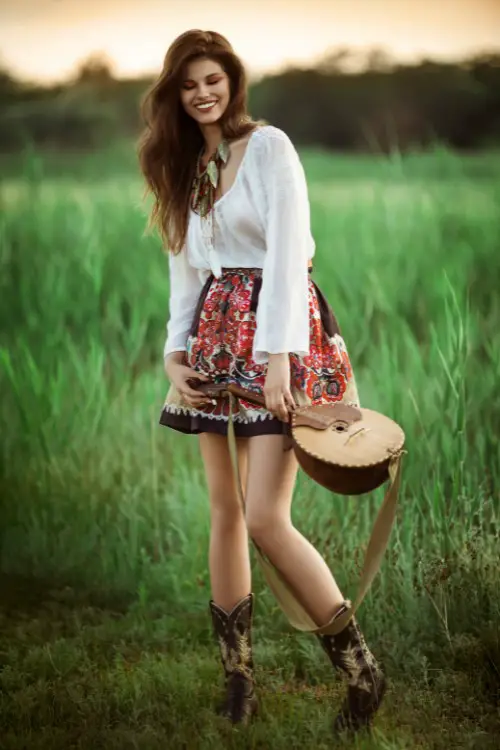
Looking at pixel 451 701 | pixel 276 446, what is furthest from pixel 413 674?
pixel 276 446

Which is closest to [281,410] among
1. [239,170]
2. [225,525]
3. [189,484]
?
[225,525]

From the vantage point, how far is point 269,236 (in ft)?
6.22

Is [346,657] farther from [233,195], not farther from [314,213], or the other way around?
[314,213]

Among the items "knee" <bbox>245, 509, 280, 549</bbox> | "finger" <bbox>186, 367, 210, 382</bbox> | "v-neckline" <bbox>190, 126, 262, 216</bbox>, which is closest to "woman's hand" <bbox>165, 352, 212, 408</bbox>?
"finger" <bbox>186, 367, 210, 382</bbox>

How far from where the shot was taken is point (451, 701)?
2.21 m

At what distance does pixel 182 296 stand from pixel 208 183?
0.88ft

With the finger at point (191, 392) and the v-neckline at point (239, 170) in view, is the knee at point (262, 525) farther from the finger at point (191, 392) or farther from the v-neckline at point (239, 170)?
the v-neckline at point (239, 170)

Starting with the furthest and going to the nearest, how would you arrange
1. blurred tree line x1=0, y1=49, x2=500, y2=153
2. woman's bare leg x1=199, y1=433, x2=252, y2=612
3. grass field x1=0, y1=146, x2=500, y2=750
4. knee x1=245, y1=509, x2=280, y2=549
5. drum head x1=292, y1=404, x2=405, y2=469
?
blurred tree line x1=0, y1=49, x2=500, y2=153 < grass field x1=0, y1=146, x2=500, y2=750 < woman's bare leg x1=199, y1=433, x2=252, y2=612 < knee x1=245, y1=509, x2=280, y2=549 < drum head x1=292, y1=404, x2=405, y2=469

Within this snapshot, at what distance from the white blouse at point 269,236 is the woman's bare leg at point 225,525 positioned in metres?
0.28

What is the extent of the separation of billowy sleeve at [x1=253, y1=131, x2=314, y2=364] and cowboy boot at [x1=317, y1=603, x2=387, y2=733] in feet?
2.07

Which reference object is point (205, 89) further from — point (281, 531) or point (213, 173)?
point (281, 531)

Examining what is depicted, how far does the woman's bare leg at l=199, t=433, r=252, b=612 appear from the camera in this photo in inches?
82.9

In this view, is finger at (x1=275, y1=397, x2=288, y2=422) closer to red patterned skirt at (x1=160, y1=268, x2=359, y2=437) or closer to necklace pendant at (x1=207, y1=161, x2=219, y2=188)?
red patterned skirt at (x1=160, y1=268, x2=359, y2=437)

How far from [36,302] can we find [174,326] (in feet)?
5.19
